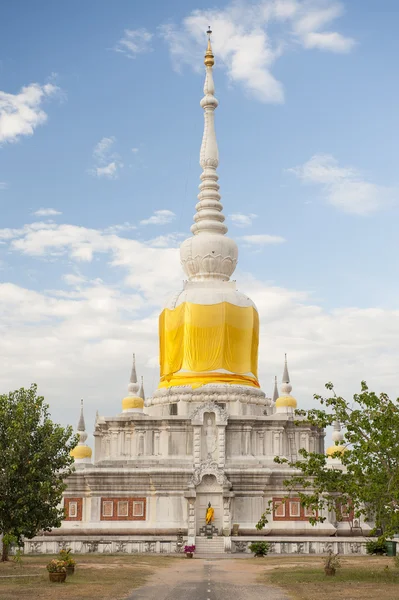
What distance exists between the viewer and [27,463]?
131 ft

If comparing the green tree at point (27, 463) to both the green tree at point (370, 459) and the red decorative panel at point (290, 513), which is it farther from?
the red decorative panel at point (290, 513)

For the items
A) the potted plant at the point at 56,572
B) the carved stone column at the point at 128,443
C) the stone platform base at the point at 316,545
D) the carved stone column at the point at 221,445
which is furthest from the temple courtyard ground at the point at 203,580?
the carved stone column at the point at 128,443

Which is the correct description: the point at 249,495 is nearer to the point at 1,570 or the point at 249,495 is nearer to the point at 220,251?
the point at 220,251

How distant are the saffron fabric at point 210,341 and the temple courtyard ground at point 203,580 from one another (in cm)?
2433

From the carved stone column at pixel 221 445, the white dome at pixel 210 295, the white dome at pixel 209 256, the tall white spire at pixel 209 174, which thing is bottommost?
the carved stone column at pixel 221 445

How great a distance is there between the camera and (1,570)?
36875mm

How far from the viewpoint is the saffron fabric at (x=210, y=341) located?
68.0 metres

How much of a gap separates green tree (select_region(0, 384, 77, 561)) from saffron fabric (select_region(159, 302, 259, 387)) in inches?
1060

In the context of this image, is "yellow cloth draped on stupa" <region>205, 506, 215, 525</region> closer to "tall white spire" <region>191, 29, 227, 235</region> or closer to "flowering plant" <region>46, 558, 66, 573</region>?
"tall white spire" <region>191, 29, 227, 235</region>

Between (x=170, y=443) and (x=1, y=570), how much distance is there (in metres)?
27.2

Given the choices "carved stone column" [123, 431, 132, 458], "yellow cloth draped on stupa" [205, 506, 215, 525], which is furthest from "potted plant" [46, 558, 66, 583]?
"carved stone column" [123, 431, 132, 458]

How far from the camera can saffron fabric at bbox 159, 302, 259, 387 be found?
223ft

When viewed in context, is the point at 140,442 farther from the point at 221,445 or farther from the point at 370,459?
the point at 370,459

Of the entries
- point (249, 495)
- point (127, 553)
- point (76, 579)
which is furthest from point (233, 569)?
point (249, 495)
